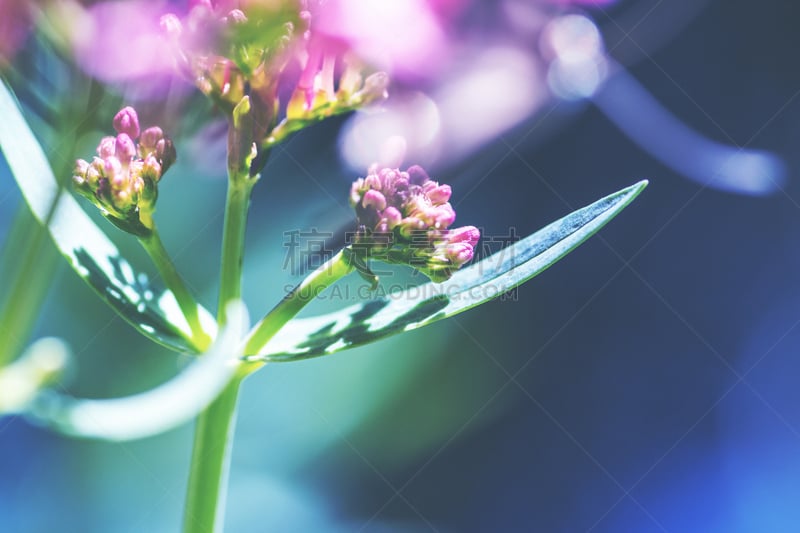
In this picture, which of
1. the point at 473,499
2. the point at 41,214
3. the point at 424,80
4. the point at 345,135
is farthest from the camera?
the point at 473,499

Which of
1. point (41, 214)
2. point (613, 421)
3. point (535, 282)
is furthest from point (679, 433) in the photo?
point (41, 214)

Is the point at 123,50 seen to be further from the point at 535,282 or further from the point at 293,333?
the point at 535,282

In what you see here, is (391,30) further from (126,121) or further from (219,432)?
(219,432)

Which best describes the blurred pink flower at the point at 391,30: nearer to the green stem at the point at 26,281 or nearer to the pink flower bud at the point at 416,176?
the pink flower bud at the point at 416,176

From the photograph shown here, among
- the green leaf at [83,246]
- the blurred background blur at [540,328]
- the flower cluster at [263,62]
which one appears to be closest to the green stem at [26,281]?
the green leaf at [83,246]

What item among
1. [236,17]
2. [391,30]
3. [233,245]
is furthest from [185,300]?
[391,30]
